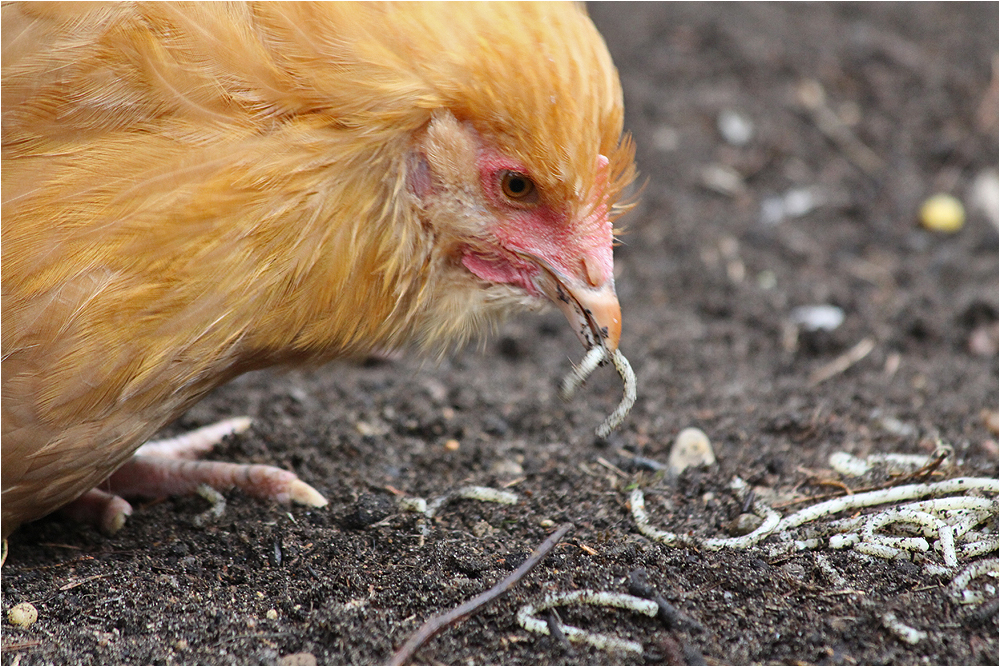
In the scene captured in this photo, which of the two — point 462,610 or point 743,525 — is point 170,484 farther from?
point 743,525

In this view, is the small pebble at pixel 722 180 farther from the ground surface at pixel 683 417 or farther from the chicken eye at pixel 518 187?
the chicken eye at pixel 518 187

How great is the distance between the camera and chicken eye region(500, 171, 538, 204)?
2.55 m

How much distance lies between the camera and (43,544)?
2.85 meters

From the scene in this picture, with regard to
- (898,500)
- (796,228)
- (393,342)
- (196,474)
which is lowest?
(796,228)

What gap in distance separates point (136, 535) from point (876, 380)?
2857 mm

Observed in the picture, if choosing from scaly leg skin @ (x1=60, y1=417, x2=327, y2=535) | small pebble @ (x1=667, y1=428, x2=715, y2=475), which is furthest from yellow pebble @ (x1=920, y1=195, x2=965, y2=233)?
scaly leg skin @ (x1=60, y1=417, x2=327, y2=535)

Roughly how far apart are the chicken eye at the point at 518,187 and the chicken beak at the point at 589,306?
0.63ft

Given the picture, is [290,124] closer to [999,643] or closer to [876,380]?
[999,643]

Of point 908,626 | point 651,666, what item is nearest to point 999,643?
point 908,626

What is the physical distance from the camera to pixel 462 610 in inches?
89.0

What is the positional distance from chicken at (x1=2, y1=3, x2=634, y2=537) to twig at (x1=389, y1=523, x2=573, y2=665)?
0.82m

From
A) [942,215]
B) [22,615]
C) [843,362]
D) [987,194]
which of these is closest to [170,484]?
[22,615]

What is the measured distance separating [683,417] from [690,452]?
1.21ft

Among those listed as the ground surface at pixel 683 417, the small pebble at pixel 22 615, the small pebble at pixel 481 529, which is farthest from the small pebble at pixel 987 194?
the small pebble at pixel 22 615
